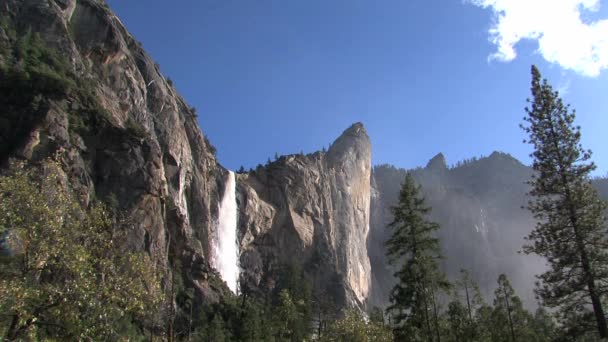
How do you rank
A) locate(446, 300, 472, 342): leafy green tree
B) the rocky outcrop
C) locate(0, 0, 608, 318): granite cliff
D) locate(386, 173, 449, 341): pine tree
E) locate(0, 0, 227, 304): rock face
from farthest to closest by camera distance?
1. the rocky outcrop
2. locate(0, 0, 608, 318): granite cliff
3. locate(0, 0, 227, 304): rock face
4. locate(446, 300, 472, 342): leafy green tree
5. locate(386, 173, 449, 341): pine tree

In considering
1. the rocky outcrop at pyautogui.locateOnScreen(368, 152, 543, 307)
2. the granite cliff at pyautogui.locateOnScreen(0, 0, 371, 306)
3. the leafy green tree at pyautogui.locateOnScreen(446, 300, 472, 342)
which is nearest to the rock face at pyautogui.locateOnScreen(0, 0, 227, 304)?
the granite cliff at pyautogui.locateOnScreen(0, 0, 371, 306)

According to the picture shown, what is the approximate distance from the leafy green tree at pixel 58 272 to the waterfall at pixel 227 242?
237 feet

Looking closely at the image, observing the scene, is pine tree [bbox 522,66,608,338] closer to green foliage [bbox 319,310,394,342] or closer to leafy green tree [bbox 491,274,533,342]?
green foliage [bbox 319,310,394,342]

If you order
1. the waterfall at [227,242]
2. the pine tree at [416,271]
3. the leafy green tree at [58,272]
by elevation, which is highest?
the waterfall at [227,242]

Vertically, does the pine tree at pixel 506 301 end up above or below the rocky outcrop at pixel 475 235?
below

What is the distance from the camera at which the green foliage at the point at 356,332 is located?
103 ft

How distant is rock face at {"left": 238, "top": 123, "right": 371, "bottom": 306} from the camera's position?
328ft

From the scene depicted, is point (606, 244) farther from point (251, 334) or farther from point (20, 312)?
point (251, 334)

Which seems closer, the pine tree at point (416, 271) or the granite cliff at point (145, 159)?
the pine tree at point (416, 271)

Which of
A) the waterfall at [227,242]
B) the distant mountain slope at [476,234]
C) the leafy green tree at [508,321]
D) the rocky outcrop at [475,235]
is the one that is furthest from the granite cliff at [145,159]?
the distant mountain slope at [476,234]

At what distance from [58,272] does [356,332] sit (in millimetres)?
20895

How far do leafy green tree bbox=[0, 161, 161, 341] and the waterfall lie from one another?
237 feet

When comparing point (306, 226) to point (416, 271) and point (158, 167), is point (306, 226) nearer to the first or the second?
point (158, 167)

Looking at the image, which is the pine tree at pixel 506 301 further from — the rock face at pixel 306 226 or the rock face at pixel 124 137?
the rock face at pixel 306 226
